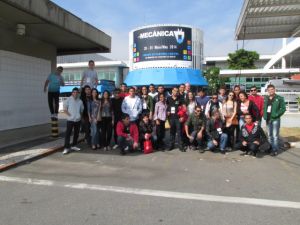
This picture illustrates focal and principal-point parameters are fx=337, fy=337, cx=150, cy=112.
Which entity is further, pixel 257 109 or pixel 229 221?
pixel 257 109

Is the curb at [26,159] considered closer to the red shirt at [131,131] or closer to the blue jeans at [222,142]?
the red shirt at [131,131]

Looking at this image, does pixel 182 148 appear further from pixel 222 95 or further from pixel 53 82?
pixel 53 82

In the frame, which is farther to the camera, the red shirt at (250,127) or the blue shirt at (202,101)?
the blue shirt at (202,101)

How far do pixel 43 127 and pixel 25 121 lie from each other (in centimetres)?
91

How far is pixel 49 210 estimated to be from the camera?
4762 mm

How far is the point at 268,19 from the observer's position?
11.2 meters

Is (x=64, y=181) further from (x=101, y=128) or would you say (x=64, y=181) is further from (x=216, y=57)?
(x=216, y=57)

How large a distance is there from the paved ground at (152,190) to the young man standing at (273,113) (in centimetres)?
67

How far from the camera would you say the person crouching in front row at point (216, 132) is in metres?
9.15

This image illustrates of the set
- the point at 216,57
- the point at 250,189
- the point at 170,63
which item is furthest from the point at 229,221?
the point at 216,57

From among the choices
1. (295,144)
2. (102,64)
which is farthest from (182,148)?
(102,64)

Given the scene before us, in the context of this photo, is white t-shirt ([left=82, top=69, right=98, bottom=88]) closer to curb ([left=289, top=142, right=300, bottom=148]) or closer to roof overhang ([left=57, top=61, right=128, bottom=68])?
curb ([left=289, top=142, right=300, bottom=148])

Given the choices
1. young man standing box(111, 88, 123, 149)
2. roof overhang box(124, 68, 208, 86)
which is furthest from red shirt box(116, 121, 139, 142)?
roof overhang box(124, 68, 208, 86)

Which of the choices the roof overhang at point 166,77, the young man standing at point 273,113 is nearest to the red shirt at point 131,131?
the young man standing at point 273,113
